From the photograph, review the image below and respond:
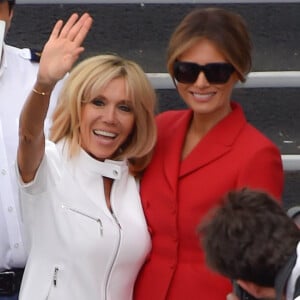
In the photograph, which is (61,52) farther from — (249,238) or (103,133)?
(249,238)

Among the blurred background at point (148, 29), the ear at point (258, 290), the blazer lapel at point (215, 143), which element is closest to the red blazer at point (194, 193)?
the blazer lapel at point (215, 143)

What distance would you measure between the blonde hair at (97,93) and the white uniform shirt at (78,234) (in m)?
0.06

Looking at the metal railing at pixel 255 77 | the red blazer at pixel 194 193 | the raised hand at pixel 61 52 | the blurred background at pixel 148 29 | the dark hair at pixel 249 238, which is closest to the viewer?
the dark hair at pixel 249 238

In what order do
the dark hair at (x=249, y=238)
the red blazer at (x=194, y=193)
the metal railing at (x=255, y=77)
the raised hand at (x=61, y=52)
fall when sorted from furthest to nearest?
1. the metal railing at (x=255, y=77)
2. the red blazer at (x=194, y=193)
3. the raised hand at (x=61, y=52)
4. the dark hair at (x=249, y=238)

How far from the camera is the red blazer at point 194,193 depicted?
3.59 metres

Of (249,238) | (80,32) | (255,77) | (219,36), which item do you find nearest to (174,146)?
(219,36)

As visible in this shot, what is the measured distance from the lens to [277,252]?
2730 mm

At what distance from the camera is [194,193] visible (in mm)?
3656

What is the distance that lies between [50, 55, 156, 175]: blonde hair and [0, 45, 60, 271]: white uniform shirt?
0.84ft

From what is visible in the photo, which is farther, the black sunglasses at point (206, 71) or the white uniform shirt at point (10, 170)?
the white uniform shirt at point (10, 170)

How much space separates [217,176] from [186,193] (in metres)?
0.11

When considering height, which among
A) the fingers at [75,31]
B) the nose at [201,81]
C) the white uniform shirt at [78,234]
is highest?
the fingers at [75,31]

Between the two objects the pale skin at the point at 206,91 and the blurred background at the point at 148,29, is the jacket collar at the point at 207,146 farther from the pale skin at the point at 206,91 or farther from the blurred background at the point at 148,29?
the blurred background at the point at 148,29

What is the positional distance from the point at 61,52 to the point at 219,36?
1.66 feet
